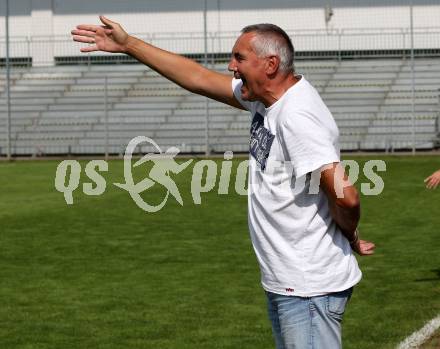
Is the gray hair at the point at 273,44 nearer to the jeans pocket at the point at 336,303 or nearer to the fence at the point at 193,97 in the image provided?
the jeans pocket at the point at 336,303

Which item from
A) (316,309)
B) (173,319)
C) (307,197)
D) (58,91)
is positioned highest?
(58,91)

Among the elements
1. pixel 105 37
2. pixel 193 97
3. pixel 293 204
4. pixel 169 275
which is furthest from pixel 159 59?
pixel 193 97

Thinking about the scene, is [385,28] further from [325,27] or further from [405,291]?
[405,291]

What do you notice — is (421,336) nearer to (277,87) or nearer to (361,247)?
(361,247)

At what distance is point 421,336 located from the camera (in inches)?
345

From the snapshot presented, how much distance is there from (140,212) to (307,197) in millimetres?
13829

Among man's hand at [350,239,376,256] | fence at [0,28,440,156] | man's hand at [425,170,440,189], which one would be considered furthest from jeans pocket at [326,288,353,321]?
fence at [0,28,440,156]

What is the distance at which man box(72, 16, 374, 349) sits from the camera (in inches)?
174

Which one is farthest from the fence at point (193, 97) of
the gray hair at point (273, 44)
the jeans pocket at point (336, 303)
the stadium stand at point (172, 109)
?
the gray hair at point (273, 44)

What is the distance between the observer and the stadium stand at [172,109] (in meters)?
32.4

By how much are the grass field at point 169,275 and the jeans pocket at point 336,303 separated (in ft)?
13.2

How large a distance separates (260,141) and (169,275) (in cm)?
767

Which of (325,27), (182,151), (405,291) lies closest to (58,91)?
(182,151)

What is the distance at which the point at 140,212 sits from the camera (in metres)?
18.2
